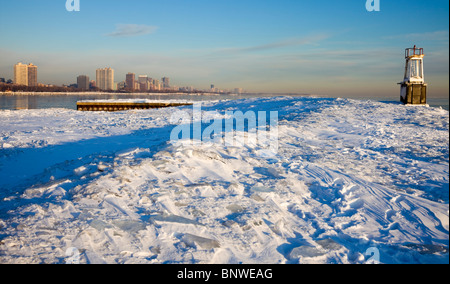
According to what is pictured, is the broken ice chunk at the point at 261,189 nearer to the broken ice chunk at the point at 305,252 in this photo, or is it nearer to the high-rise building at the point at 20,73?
the broken ice chunk at the point at 305,252

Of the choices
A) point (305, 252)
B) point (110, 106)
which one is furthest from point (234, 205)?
point (110, 106)

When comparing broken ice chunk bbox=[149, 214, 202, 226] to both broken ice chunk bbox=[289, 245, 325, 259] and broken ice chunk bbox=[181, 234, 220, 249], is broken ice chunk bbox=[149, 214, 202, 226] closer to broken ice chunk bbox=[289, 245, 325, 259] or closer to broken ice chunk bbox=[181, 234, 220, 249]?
broken ice chunk bbox=[181, 234, 220, 249]

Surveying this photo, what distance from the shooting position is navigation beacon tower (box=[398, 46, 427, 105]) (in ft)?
58.0

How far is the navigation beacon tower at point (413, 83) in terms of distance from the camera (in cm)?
1767

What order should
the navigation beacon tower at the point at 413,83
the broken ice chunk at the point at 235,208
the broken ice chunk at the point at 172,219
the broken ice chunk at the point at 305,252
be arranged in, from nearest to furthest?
the broken ice chunk at the point at 305,252, the broken ice chunk at the point at 172,219, the broken ice chunk at the point at 235,208, the navigation beacon tower at the point at 413,83

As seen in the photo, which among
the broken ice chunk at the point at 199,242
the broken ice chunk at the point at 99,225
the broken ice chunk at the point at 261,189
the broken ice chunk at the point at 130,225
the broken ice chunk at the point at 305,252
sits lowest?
the broken ice chunk at the point at 305,252

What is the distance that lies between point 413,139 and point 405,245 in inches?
214

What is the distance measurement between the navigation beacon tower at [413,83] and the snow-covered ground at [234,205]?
11.8m

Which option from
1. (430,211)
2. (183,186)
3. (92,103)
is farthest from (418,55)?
(92,103)

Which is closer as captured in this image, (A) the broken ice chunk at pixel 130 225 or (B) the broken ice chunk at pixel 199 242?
(B) the broken ice chunk at pixel 199 242

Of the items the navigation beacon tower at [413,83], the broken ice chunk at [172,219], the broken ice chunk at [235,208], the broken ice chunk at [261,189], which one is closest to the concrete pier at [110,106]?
the navigation beacon tower at [413,83]

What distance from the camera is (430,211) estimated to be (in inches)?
159

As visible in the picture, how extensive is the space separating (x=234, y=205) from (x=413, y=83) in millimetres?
17755
